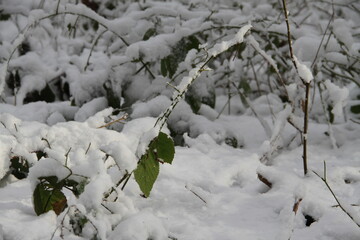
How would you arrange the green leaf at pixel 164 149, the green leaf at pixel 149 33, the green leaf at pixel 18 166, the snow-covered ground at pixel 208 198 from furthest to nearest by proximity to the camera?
the green leaf at pixel 149 33
the green leaf at pixel 18 166
the green leaf at pixel 164 149
the snow-covered ground at pixel 208 198

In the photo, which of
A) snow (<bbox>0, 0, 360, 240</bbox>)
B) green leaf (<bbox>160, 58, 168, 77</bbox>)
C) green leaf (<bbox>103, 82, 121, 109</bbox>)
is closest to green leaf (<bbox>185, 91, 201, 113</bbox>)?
snow (<bbox>0, 0, 360, 240</bbox>)

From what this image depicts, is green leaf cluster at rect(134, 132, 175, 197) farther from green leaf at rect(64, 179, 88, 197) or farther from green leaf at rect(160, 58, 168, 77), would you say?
green leaf at rect(160, 58, 168, 77)

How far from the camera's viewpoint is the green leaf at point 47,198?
2.64 feet

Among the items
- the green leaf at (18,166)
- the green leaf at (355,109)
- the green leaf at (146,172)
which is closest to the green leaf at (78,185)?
the green leaf at (146,172)

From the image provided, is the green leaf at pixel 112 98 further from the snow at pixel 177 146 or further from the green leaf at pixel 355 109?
the green leaf at pixel 355 109

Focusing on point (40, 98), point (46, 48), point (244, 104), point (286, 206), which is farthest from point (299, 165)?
point (46, 48)

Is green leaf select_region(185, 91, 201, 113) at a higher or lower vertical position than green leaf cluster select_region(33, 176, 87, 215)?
lower

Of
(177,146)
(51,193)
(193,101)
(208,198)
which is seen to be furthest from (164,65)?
(51,193)

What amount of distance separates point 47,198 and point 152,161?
0.23 metres

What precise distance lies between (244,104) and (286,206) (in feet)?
4.16

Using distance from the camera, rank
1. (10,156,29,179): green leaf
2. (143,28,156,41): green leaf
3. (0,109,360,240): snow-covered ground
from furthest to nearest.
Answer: (143,28,156,41): green leaf, (10,156,29,179): green leaf, (0,109,360,240): snow-covered ground

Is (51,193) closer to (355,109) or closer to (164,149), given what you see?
(164,149)

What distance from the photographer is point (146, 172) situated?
86 cm

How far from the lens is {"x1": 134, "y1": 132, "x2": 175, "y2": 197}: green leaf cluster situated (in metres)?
0.84
